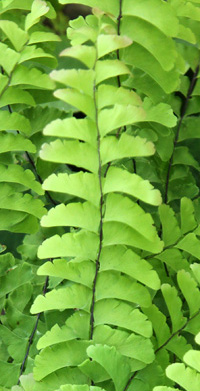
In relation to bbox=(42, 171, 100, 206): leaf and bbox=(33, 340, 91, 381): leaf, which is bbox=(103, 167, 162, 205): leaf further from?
bbox=(33, 340, 91, 381): leaf

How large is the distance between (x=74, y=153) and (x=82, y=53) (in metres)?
0.07

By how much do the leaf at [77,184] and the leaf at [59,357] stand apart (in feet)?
0.39

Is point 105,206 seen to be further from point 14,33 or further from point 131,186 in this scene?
point 14,33

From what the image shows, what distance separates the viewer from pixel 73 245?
1.49 ft

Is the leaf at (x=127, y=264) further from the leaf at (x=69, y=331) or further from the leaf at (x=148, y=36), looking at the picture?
the leaf at (x=148, y=36)

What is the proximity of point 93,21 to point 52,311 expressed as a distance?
243mm

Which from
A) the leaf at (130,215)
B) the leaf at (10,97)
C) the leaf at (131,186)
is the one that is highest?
the leaf at (131,186)

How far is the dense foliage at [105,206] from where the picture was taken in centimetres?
41

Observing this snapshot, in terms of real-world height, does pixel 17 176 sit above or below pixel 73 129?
below

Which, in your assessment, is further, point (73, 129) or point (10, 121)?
point (10, 121)

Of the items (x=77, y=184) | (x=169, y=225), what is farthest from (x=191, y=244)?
(x=77, y=184)

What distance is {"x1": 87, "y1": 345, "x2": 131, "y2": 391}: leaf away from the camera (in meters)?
0.44

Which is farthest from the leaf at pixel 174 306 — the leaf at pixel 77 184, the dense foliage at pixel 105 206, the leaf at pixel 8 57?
the leaf at pixel 8 57

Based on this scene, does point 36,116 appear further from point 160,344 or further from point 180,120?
point 160,344
